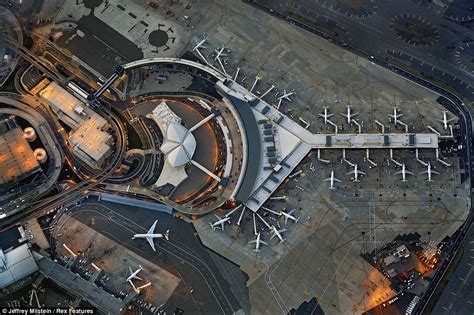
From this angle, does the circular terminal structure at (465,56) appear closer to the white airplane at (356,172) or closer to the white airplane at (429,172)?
the white airplane at (429,172)

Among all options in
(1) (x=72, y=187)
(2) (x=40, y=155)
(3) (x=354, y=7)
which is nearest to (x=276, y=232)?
(1) (x=72, y=187)

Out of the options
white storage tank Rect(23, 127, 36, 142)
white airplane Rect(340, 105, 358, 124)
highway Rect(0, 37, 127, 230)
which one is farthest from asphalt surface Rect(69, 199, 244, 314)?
white airplane Rect(340, 105, 358, 124)

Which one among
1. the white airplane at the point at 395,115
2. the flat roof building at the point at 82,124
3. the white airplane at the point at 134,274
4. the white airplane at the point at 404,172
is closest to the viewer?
the white airplane at the point at 134,274

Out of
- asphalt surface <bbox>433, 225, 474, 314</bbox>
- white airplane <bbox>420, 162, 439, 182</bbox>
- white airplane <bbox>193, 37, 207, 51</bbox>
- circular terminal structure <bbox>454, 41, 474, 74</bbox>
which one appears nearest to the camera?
asphalt surface <bbox>433, 225, 474, 314</bbox>

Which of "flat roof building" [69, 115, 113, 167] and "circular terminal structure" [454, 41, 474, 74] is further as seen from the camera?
"circular terminal structure" [454, 41, 474, 74]

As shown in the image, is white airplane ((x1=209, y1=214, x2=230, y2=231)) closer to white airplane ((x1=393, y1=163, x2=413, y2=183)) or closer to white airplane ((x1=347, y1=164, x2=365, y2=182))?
white airplane ((x1=347, y1=164, x2=365, y2=182))

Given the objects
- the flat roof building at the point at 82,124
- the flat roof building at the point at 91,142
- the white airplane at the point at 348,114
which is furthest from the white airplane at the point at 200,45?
the white airplane at the point at 348,114
